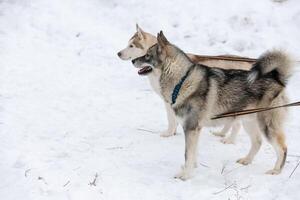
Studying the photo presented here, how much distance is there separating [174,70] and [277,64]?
3.40 feet

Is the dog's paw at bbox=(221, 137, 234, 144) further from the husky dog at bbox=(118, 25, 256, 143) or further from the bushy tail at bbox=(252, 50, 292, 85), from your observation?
the bushy tail at bbox=(252, 50, 292, 85)

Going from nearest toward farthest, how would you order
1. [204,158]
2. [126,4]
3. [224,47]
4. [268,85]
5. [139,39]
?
[268,85]
[204,158]
[139,39]
[224,47]
[126,4]

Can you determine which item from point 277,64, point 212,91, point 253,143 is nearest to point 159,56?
point 212,91

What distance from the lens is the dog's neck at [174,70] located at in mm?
5266

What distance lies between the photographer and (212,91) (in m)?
5.23

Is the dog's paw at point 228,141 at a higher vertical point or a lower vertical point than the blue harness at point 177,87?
lower

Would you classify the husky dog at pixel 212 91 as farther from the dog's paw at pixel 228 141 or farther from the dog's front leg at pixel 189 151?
the dog's paw at pixel 228 141

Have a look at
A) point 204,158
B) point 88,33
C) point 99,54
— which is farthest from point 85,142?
point 88,33

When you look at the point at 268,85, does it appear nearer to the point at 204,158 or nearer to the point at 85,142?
the point at 204,158

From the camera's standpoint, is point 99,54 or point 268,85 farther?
point 99,54

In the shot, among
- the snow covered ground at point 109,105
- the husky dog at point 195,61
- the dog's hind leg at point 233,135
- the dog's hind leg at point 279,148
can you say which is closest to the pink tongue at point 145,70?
the husky dog at point 195,61

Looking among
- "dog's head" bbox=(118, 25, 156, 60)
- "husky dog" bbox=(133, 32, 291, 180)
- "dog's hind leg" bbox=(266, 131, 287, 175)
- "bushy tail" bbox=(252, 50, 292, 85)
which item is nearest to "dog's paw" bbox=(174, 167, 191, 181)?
"husky dog" bbox=(133, 32, 291, 180)

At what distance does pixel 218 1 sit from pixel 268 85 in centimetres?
598

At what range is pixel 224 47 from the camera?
383 inches
